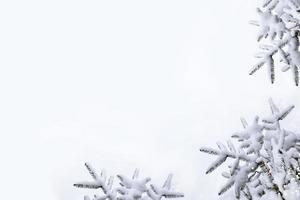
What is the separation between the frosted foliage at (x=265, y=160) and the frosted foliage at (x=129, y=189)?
431 mm

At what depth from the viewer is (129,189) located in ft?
12.6

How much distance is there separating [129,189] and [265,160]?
112 centimetres

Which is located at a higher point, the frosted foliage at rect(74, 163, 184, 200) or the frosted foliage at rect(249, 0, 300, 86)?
the frosted foliage at rect(249, 0, 300, 86)

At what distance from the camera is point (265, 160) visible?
384cm

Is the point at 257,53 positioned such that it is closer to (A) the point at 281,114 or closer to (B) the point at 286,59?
(B) the point at 286,59

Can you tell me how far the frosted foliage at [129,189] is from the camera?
150 inches

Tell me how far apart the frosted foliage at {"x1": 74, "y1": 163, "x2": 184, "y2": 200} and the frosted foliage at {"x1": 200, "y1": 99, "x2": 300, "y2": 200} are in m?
0.43

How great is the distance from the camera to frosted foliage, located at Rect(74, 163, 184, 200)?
150 inches

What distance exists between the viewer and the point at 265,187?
4.03 metres

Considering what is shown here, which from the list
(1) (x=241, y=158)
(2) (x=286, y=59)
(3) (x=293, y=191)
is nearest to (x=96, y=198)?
(1) (x=241, y=158)

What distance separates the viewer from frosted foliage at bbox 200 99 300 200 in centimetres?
382

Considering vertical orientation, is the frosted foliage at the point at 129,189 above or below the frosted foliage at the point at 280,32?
below

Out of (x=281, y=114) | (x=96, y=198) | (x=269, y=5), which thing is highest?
(x=269, y=5)

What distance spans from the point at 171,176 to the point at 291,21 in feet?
5.13
